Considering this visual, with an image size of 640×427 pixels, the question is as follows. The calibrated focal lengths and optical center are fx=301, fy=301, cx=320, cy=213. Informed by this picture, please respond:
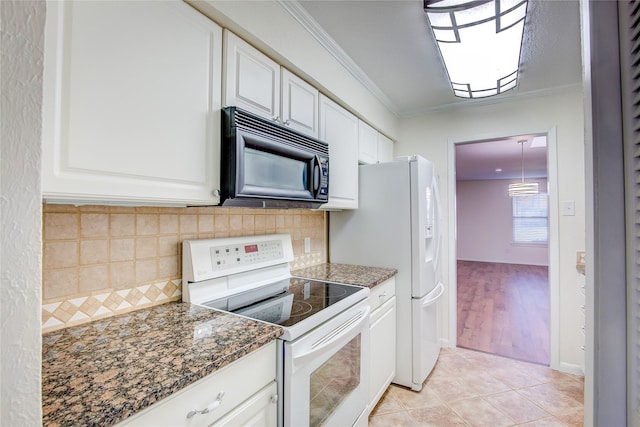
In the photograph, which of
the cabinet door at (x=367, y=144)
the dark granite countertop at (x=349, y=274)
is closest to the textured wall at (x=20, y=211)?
the dark granite countertop at (x=349, y=274)

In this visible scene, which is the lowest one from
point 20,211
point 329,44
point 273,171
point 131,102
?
point 20,211

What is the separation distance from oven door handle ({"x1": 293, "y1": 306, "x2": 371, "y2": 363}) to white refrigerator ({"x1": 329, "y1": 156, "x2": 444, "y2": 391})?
63 cm

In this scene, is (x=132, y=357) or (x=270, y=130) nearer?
(x=132, y=357)

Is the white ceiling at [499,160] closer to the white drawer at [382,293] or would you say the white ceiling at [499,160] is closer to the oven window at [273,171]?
the white drawer at [382,293]

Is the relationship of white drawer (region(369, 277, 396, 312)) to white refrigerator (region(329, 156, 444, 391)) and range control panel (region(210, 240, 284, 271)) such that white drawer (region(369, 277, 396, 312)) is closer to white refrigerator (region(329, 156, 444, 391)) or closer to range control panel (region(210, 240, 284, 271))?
white refrigerator (region(329, 156, 444, 391))

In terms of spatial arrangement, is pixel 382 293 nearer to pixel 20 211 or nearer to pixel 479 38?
pixel 479 38

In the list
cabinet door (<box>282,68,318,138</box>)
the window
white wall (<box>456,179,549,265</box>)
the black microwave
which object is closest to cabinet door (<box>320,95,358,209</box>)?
cabinet door (<box>282,68,318,138</box>)

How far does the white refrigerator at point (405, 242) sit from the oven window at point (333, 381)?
726 mm

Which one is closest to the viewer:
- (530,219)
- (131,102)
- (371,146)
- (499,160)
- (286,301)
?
(131,102)

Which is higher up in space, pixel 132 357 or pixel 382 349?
pixel 132 357

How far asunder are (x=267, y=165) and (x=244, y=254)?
526mm

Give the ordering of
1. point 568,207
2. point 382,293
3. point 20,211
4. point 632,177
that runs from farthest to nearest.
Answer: point 568,207 → point 382,293 → point 632,177 → point 20,211

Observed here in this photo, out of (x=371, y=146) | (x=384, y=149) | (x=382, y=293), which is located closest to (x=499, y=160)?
(x=384, y=149)

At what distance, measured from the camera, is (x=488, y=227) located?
8.22 meters
